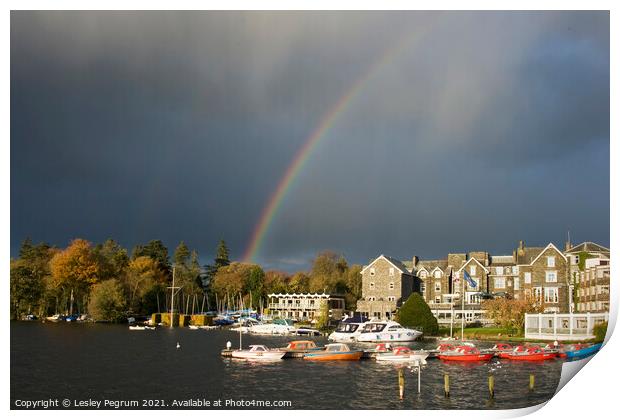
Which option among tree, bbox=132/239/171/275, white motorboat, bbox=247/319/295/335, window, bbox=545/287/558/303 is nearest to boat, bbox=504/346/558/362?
window, bbox=545/287/558/303

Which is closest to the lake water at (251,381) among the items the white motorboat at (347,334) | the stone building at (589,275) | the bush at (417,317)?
the stone building at (589,275)

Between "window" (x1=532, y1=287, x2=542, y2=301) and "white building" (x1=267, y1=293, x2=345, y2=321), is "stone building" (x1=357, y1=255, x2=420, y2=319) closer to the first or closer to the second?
"white building" (x1=267, y1=293, x2=345, y2=321)

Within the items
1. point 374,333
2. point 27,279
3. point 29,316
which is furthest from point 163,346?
point 29,316

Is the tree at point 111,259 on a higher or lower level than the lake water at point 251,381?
higher

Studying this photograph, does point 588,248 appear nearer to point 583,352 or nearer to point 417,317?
point 417,317

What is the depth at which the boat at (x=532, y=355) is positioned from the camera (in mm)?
47906

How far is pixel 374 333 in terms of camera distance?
67562 millimetres

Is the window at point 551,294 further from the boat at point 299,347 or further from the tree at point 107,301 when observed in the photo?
the tree at point 107,301

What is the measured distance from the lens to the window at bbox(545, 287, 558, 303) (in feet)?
246

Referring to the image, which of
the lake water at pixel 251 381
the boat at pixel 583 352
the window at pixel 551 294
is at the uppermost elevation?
the window at pixel 551 294

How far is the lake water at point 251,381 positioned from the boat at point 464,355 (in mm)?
938

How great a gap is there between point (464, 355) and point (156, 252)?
308 feet

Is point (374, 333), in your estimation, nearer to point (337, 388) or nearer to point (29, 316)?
point (337, 388)

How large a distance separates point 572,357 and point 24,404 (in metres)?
35.0
